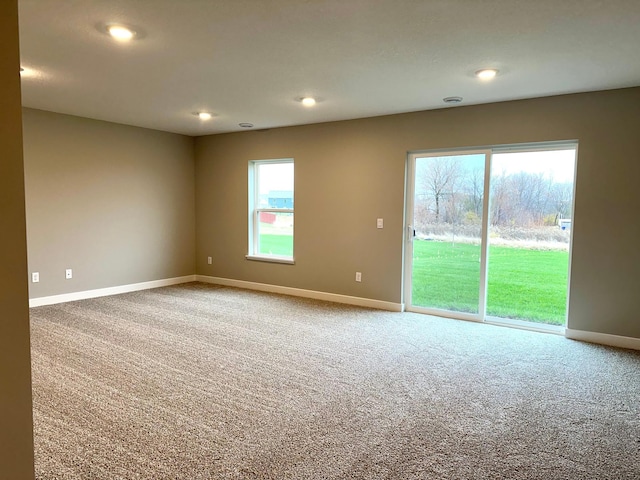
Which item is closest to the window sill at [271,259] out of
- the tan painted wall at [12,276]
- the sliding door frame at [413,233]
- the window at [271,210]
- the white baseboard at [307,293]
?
the window at [271,210]

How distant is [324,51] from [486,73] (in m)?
1.41

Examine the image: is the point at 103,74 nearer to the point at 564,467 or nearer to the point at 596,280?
the point at 564,467

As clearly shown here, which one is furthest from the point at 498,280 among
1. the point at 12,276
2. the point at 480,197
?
the point at 12,276

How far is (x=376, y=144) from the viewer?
5.23 m

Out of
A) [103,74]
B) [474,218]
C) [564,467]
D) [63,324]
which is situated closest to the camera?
[564,467]

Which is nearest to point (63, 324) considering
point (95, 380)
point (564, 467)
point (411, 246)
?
point (95, 380)

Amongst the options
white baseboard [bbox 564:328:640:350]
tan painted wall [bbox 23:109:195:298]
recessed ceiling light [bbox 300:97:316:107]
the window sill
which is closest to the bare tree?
recessed ceiling light [bbox 300:97:316:107]

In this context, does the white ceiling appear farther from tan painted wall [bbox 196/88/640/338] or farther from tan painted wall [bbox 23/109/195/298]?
tan painted wall [bbox 23/109/195/298]

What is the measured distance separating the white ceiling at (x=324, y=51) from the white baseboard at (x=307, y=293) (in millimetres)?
2392

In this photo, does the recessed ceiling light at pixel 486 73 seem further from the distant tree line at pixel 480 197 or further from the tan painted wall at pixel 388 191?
the distant tree line at pixel 480 197

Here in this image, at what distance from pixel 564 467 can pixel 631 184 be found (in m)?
2.89

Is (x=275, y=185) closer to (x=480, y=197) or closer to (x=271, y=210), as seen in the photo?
(x=271, y=210)

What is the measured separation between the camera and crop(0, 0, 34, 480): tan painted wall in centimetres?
135

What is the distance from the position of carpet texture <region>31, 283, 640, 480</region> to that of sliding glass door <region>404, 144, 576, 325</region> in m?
0.41
